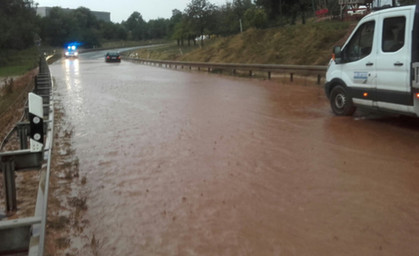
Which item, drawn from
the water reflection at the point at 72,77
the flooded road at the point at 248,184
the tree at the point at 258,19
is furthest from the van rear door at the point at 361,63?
the tree at the point at 258,19

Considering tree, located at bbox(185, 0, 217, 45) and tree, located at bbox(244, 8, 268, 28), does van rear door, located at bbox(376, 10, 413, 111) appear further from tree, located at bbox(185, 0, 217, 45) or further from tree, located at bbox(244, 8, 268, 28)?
tree, located at bbox(185, 0, 217, 45)

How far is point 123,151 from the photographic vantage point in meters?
8.10

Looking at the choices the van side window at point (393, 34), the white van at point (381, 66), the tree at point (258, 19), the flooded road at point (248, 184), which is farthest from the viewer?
the tree at point (258, 19)

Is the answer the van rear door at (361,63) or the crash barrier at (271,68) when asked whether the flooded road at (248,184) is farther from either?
the crash barrier at (271,68)

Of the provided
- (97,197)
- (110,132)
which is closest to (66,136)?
(110,132)

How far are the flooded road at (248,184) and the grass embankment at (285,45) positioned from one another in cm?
1566

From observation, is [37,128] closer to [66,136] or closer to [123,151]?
[123,151]

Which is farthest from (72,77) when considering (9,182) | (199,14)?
(199,14)

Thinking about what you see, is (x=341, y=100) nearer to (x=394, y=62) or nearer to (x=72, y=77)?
(x=394, y=62)

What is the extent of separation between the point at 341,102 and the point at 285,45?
20.6 m

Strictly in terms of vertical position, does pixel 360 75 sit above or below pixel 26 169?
above

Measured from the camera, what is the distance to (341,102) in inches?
419

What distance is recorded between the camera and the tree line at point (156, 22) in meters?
45.5

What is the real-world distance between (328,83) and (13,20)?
8496cm
